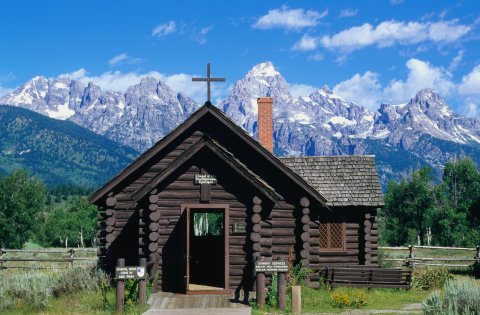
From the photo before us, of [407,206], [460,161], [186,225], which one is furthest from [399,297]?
[460,161]

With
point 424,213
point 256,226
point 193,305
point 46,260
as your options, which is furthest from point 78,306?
point 424,213

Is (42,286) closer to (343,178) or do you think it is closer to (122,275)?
(122,275)

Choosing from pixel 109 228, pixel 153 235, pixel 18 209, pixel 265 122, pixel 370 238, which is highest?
pixel 265 122

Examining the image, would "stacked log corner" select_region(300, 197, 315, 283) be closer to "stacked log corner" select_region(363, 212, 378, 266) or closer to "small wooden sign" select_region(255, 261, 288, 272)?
"stacked log corner" select_region(363, 212, 378, 266)

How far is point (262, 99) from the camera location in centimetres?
2580

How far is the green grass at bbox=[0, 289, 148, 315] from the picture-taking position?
16509 mm

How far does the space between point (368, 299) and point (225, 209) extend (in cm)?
529

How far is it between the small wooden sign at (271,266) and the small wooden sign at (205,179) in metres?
3.60

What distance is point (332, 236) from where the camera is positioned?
24016 millimetres

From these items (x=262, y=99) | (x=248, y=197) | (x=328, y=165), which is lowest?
(x=248, y=197)

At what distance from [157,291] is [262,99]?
979 cm

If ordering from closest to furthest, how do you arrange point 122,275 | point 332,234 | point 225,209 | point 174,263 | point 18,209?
point 122,275, point 225,209, point 174,263, point 332,234, point 18,209

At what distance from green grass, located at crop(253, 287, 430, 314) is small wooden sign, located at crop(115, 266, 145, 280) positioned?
3.23 metres

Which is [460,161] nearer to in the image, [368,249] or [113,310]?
[368,249]
